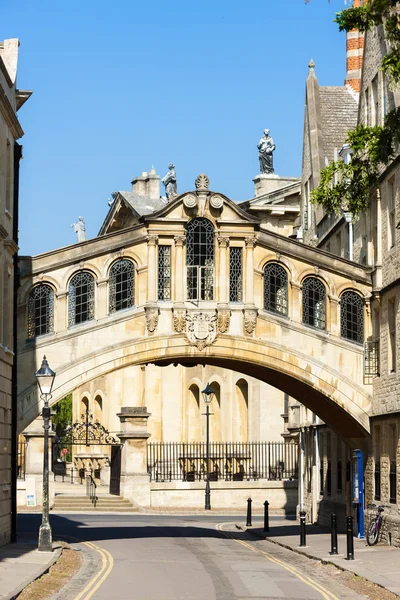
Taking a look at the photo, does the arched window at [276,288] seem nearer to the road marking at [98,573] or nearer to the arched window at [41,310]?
the arched window at [41,310]

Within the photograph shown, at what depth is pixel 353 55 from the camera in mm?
55625

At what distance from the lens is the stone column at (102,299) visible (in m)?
32.8

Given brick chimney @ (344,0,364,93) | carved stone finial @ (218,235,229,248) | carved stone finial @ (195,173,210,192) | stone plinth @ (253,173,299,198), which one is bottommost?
carved stone finial @ (218,235,229,248)

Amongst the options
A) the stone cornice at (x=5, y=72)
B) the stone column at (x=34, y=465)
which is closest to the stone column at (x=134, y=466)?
the stone column at (x=34, y=465)

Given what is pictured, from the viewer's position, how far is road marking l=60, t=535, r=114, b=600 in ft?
67.5

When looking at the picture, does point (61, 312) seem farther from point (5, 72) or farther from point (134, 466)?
point (134, 466)

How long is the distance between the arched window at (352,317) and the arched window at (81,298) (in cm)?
693

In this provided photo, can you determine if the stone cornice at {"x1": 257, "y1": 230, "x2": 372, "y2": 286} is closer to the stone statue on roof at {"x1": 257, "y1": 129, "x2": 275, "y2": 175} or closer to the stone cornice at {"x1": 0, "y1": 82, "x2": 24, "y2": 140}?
the stone cornice at {"x1": 0, "y1": 82, "x2": 24, "y2": 140}

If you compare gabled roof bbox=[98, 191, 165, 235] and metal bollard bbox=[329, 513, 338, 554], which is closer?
metal bollard bbox=[329, 513, 338, 554]

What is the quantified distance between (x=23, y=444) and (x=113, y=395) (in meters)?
12.5

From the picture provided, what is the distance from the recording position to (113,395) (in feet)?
227

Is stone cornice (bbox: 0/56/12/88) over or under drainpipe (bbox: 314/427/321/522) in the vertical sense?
over

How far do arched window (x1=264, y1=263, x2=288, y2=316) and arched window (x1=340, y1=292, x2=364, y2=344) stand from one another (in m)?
1.63

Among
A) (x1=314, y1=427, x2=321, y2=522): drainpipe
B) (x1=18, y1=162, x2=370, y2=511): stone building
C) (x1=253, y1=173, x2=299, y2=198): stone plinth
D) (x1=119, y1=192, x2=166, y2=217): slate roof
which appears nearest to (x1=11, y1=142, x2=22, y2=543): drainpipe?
(x1=18, y1=162, x2=370, y2=511): stone building
